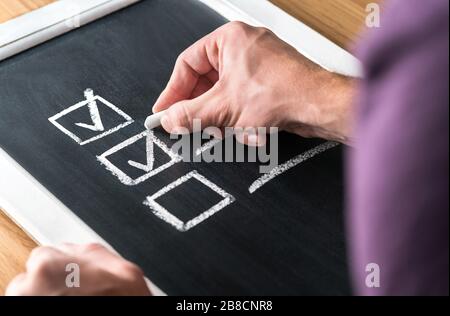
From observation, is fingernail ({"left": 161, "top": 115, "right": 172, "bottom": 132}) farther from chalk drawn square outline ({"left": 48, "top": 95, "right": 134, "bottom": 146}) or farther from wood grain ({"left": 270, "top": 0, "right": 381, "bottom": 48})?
wood grain ({"left": 270, "top": 0, "right": 381, "bottom": 48})

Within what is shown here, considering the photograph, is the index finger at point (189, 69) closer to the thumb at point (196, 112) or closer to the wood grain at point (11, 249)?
the thumb at point (196, 112)

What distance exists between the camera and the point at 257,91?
1.01 m

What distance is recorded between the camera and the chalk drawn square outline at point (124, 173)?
967mm

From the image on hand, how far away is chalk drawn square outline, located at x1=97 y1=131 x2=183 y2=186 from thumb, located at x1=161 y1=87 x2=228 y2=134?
3 centimetres

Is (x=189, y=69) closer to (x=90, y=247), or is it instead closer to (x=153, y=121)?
(x=153, y=121)

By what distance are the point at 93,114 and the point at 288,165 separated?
0.26m

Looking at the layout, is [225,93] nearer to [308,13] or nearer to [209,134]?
[209,134]

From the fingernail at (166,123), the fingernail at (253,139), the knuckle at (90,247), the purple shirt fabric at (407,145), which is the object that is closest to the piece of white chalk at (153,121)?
the fingernail at (166,123)

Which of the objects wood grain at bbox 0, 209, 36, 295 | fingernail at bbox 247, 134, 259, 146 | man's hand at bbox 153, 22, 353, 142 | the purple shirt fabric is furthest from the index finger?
the purple shirt fabric

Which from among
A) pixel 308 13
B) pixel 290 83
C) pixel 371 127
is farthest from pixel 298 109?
pixel 371 127

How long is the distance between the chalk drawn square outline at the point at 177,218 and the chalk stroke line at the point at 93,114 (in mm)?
138

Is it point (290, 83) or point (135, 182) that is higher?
point (290, 83)
